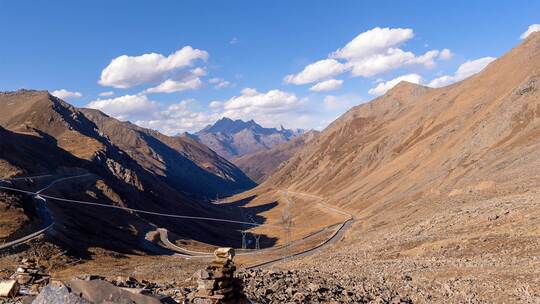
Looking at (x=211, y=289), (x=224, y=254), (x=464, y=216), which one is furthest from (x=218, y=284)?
(x=464, y=216)

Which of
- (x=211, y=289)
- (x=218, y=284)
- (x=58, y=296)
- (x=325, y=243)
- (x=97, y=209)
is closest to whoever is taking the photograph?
(x=58, y=296)

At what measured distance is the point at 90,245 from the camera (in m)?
75.4

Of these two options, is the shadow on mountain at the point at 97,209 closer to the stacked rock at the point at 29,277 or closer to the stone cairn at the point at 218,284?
the stacked rock at the point at 29,277

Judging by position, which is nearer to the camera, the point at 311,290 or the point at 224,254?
the point at 224,254

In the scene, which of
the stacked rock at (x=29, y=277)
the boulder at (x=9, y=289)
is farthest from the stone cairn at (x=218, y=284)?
the stacked rock at (x=29, y=277)

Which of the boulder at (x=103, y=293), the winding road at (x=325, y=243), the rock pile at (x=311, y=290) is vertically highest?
the boulder at (x=103, y=293)

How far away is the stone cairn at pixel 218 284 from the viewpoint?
18.7 m

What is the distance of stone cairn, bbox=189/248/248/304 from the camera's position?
1869 centimetres

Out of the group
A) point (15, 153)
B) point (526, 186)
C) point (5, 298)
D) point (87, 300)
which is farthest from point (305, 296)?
point (15, 153)

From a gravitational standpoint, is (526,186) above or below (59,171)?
below

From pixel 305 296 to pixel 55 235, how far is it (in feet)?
170

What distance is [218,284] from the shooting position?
18891mm

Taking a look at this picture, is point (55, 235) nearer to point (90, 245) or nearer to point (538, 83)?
point (90, 245)

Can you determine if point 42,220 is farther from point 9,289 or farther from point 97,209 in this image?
point 9,289
